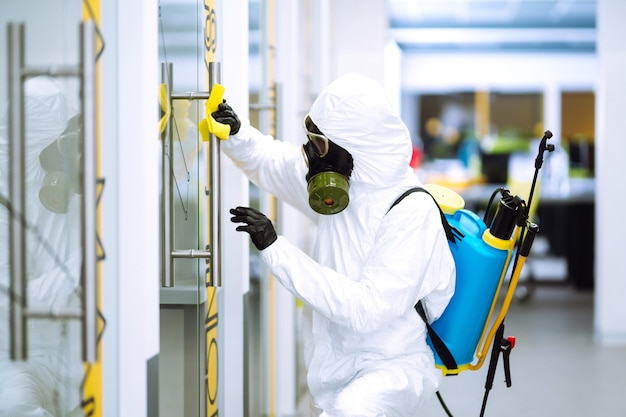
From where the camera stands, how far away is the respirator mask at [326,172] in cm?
231

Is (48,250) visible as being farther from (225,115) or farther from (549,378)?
(549,378)

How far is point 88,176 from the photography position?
54.5 inches

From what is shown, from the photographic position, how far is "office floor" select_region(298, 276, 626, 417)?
14.3 ft

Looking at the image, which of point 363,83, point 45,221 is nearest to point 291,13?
point 363,83

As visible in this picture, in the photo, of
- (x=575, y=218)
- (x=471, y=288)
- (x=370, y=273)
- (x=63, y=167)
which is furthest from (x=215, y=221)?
(x=575, y=218)

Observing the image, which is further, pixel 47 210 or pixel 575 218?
pixel 575 218

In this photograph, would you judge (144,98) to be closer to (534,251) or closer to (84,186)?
(84,186)

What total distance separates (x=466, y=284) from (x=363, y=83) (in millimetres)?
672

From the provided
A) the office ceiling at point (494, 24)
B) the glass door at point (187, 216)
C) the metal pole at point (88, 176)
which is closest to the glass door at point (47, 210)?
the metal pole at point (88, 176)

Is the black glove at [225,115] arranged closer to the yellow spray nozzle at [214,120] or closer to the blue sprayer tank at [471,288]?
the yellow spray nozzle at [214,120]

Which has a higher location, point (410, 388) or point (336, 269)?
point (336, 269)

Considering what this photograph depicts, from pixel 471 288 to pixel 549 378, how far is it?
2.80 metres

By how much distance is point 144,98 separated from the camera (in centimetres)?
176

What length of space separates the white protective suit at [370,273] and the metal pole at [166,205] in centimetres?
27
